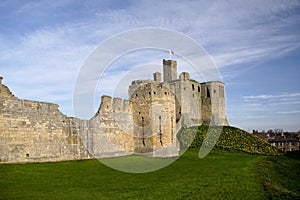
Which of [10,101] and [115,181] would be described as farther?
[10,101]

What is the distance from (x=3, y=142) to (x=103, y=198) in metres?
6.88

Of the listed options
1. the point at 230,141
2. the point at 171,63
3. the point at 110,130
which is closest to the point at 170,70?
the point at 171,63

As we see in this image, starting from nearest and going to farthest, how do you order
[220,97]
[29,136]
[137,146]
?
[29,136], [137,146], [220,97]

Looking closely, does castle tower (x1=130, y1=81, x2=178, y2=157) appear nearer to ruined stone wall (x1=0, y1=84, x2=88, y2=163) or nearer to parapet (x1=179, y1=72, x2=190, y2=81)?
ruined stone wall (x1=0, y1=84, x2=88, y2=163)

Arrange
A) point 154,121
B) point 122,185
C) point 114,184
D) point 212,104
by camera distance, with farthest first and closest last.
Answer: point 212,104, point 154,121, point 114,184, point 122,185

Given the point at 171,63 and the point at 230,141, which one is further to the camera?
the point at 171,63

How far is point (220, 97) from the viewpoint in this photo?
53.5 m

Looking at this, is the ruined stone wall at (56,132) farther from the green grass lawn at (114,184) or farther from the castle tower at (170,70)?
the castle tower at (170,70)

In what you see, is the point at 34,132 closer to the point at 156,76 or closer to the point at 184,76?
the point at 156,76

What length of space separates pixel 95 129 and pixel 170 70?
3206 centimetres

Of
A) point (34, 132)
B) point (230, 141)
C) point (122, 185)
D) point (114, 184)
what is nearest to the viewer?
point (122, 185)

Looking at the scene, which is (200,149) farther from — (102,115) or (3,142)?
(3,142)

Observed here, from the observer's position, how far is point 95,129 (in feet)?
62.7

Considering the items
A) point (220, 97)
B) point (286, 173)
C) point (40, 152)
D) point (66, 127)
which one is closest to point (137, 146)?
point (66, 127)
